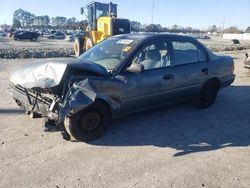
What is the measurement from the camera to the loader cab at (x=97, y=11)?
53.2ft

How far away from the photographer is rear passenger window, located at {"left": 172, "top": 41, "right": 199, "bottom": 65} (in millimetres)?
6129

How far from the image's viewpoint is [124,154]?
452 cm

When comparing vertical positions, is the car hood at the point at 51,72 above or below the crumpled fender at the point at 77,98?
above

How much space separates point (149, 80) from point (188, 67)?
1.16 m

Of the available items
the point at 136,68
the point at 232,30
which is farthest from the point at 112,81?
the point at 232,30

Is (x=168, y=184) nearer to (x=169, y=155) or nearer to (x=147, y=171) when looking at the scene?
(x=147, y=171)

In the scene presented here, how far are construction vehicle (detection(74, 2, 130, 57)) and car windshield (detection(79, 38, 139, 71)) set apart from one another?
7.67 meters

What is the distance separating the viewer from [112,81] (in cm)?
498

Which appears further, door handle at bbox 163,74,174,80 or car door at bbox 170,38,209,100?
car door at bbox 170,38,209,100

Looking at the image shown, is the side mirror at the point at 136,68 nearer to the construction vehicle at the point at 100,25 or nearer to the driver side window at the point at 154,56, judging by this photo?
the driver side window at the point at 154,56

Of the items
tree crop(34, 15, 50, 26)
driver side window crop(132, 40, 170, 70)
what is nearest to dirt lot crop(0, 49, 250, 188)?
driver side window crop(132, 40, 170, 70)

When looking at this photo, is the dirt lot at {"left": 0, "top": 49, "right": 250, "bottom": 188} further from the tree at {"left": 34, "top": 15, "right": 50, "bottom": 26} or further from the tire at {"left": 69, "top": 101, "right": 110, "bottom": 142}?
the tree at {"left": 34, "top": 15, "right": 50, "bottom": 26}

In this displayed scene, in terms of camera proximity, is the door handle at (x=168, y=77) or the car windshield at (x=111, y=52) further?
the door handle at (x=168, y=77)

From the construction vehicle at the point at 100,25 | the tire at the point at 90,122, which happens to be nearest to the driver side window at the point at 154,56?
the tire at the point at 90,122
